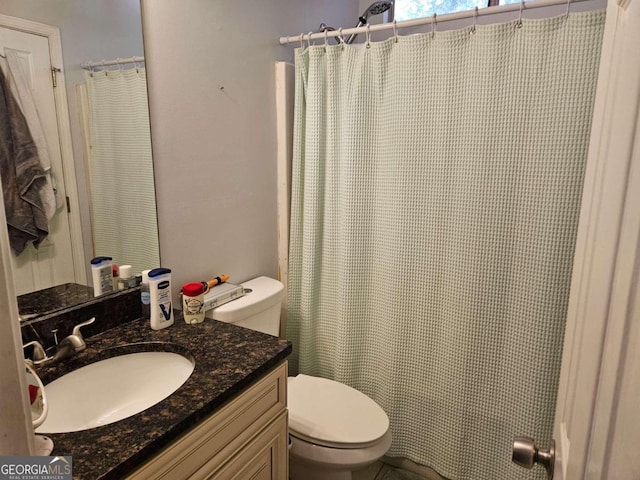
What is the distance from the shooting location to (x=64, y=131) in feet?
3.91

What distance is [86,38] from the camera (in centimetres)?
124

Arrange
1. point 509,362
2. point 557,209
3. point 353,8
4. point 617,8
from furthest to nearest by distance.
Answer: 1. point 353,8
2. point 509,362
3. point 557,209
4. point 617,8

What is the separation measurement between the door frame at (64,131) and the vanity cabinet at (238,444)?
2.08 ft

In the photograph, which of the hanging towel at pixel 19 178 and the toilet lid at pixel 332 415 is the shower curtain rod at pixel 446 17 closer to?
the hanging towel at pixel 19 178

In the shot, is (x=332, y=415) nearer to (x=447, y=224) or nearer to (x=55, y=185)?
(x=447, y=224)

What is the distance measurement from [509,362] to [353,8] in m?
2.11

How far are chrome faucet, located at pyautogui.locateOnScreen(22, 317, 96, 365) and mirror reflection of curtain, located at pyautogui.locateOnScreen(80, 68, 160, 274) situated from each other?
0.27 meters

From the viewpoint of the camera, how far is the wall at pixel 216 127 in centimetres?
146

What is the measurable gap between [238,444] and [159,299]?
519 millimetres

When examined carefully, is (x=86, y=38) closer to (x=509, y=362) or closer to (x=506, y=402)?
(x=509, y=362)

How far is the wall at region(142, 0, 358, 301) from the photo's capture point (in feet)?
4.80

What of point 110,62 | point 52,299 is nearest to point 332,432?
point 52,299

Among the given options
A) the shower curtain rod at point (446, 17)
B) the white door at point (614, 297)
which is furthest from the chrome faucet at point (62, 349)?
the shower curtain rod at point (446, 17)

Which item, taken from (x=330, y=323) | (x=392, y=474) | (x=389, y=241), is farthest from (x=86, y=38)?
(x=392, y=474)
